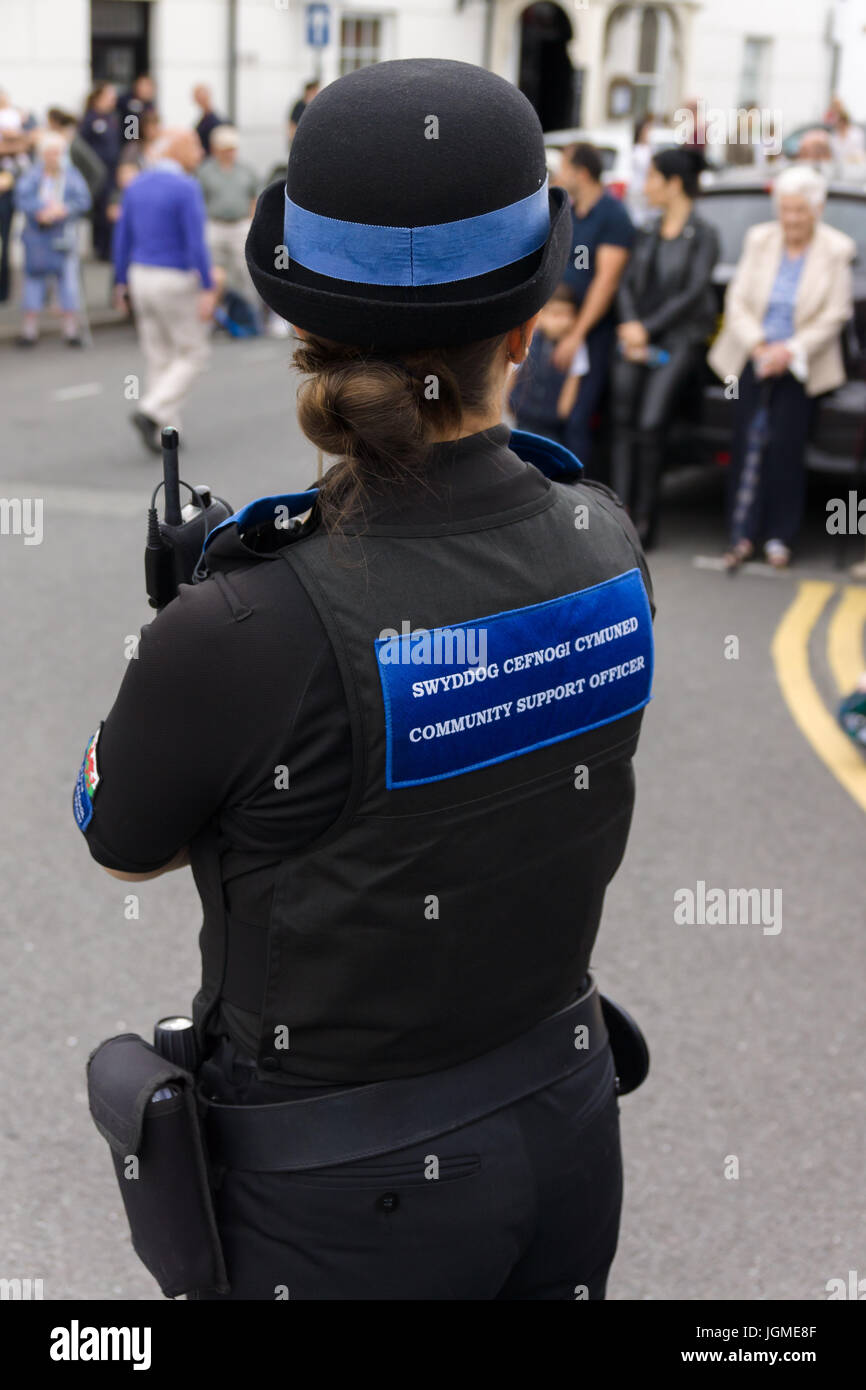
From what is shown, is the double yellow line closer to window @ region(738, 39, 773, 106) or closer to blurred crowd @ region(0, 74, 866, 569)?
blurred crowd @ region(0, 74, 866, 569)

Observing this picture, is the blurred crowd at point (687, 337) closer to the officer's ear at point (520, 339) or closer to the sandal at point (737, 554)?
the sandal at point (737, 554)

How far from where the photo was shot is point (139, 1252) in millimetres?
1819

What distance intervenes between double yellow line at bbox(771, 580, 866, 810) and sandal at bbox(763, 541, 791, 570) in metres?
0.20

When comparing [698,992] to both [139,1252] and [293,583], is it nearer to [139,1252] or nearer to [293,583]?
[139,1252]

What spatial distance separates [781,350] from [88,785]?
21.9 feet

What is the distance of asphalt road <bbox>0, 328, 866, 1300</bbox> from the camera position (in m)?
3.26

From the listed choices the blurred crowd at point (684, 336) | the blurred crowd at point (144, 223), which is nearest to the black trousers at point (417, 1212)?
the blurred crowd at point (144, 223)

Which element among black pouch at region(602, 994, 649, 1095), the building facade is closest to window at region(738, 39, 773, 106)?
the building facade

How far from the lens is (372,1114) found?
66.2 inches

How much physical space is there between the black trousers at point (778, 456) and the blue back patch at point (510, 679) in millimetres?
6515

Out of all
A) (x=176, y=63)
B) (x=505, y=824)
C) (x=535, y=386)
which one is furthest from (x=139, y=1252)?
(x=176, y=63)

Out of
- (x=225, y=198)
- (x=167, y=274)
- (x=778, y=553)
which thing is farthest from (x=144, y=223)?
(x=225, y=198)
